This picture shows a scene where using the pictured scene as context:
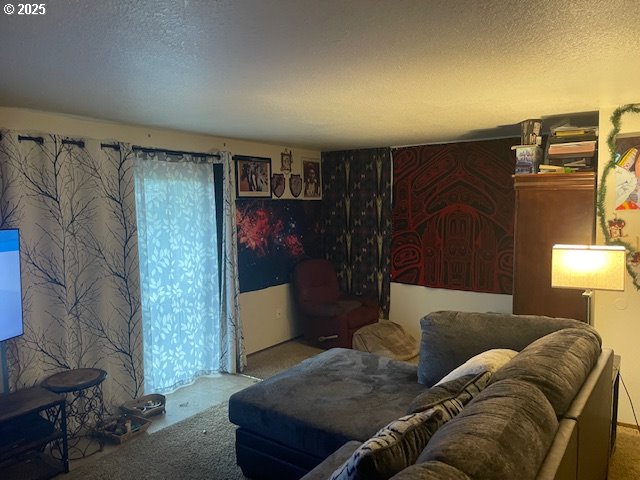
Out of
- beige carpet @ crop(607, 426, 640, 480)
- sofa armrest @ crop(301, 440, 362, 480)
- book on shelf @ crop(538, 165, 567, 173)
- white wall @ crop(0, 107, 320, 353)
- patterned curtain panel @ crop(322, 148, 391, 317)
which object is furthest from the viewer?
patterned curtain panel @ crop(322, 148, 391, 317)

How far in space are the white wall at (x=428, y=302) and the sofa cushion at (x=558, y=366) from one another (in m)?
2.68

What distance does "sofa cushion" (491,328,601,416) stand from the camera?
1687mm

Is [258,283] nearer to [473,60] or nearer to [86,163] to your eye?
[86,163]

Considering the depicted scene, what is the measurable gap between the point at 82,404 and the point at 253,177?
258 cm

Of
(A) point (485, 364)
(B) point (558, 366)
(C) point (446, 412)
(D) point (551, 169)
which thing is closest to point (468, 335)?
(A) point (485, 364)

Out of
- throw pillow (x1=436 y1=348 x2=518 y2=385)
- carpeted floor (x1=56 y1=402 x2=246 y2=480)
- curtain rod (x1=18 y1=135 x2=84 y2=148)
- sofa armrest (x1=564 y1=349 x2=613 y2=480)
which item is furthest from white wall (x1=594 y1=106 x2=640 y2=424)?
curtain rod (x1=18 y1=135 x2=84 y2=148)

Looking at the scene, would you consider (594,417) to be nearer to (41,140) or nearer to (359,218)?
(41,140)

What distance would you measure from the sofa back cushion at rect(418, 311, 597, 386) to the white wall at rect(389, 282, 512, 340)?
2134 millimetres

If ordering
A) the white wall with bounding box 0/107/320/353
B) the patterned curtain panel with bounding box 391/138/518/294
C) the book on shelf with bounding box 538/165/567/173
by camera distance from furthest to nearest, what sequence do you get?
1. the patterned curtain panel with bounding box 391/138/518/294
2. the book on shelf with bounding box 538/165/567/173
3. the white wall with bounding box 0/107/320/353

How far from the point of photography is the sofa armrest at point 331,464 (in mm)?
1913

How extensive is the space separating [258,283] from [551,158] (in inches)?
119

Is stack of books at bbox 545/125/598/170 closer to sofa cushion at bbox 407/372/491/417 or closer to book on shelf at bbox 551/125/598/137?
book on shelf at bbox 551/125/598/137

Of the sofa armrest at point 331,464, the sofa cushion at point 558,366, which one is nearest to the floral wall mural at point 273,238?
the sofa armrest at point 331,464

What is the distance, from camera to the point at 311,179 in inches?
229
